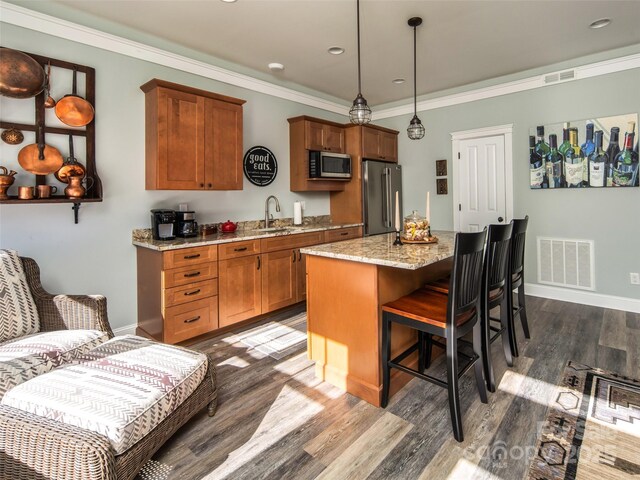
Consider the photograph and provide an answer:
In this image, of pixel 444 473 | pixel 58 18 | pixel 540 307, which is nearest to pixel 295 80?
pixel 58 18

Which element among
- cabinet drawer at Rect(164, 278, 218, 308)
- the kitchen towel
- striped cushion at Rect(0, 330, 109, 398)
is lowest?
striped cushion at Rect(0, 330, 109, 398)

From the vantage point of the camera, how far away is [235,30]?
327 centimetres

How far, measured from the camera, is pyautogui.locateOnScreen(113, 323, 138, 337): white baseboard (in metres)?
3.24

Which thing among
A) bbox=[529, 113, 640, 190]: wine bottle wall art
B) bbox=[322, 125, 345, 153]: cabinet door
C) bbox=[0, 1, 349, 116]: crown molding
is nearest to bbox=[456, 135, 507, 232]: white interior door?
bbox=[529, 113, 640, 190]: wine bottle wall art

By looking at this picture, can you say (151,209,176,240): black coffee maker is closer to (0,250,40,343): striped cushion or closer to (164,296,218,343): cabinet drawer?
(164,296,218,343): cabinet drawer

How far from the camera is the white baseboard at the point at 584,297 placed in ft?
12.6

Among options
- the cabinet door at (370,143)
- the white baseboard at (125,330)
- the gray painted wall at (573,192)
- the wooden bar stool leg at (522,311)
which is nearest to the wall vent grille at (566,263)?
the gray painted wall at (573,192)

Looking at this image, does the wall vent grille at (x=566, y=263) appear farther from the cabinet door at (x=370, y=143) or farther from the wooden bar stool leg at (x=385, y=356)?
the wooden bar stool leg at (x=385, y=356)

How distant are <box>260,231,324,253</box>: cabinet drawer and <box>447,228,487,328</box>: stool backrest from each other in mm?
2211

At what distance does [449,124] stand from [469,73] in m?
0.76

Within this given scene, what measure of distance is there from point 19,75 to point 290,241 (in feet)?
8.49

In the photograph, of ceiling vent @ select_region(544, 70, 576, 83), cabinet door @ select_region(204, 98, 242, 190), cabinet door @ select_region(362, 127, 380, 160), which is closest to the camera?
cabinet door @ select_region(204, 98, 242, 190)

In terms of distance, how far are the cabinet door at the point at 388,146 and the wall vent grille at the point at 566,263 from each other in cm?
233

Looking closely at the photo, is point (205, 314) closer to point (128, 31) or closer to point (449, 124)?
point (128, 31)
